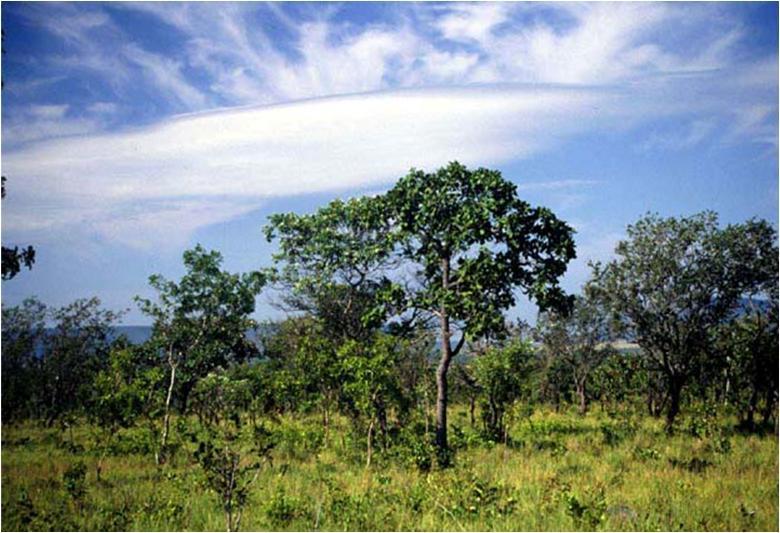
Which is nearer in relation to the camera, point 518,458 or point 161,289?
point 518,458

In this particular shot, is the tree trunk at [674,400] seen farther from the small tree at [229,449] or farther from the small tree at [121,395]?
the small tree at [121,395]

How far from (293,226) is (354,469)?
958 centimetres

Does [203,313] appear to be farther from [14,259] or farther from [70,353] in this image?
[70,353]

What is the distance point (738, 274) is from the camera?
20.8 m

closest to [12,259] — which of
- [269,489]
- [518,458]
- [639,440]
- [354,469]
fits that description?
[269,489]

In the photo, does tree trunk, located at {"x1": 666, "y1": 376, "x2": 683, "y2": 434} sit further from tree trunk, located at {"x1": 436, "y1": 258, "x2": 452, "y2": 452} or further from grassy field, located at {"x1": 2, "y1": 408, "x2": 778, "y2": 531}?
tree trunk, located at {"x1": 436, "y1": 258, "x2": 452, "y2": 452}

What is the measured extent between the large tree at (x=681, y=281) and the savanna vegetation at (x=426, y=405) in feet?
0.24

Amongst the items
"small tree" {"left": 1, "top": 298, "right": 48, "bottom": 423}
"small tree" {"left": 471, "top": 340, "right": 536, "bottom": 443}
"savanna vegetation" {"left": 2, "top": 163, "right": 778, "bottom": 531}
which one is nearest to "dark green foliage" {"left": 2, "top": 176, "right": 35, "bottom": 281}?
"savanna vegetation" {"left": 2, "top": 163, "right": 778, "bottom": 531}

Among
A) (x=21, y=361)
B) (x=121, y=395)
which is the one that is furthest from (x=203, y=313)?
(x=21, y=361)

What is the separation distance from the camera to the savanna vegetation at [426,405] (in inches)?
440

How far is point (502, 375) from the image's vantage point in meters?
20.7

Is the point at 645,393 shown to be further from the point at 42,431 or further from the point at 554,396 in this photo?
the point at 42,431

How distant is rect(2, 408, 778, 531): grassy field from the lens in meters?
10.7

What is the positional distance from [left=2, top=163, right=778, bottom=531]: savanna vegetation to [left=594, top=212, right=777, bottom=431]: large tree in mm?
72
